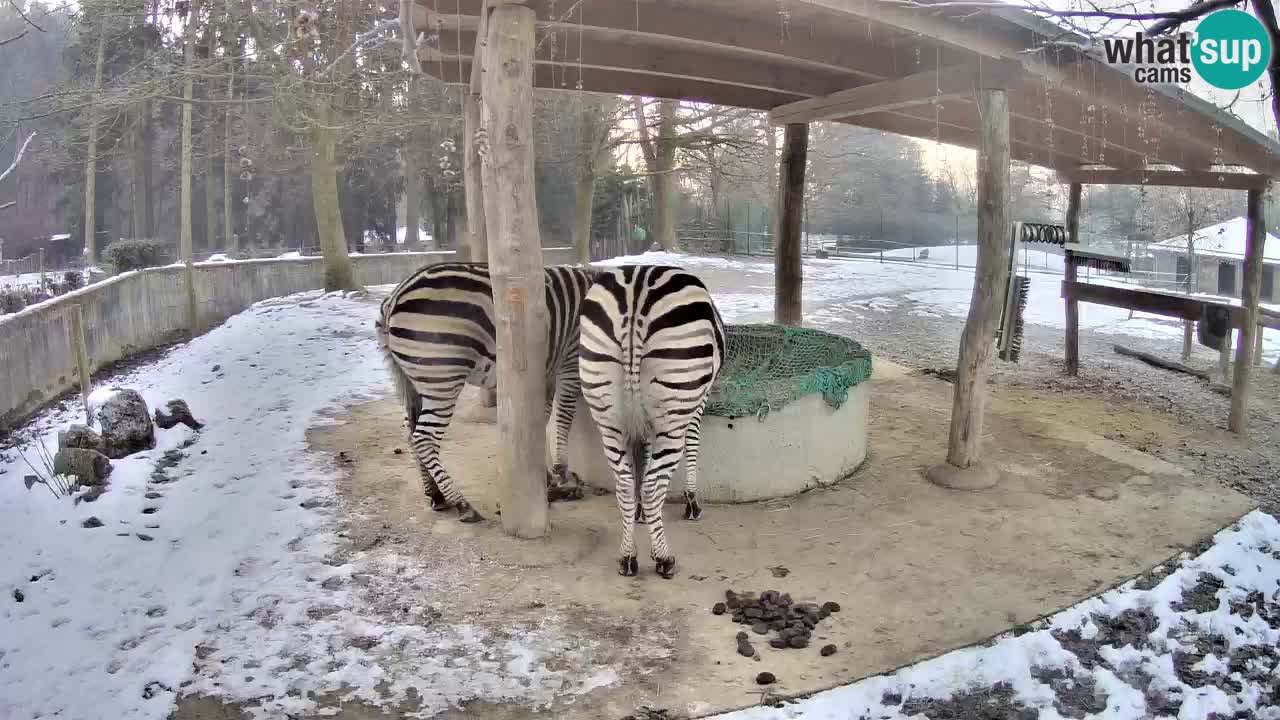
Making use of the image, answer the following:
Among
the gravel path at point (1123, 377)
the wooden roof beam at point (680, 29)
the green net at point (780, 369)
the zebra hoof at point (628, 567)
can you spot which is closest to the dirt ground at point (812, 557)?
the zebra hoof at point (628, 567)

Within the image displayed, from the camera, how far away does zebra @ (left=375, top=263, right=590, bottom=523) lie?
5.00m

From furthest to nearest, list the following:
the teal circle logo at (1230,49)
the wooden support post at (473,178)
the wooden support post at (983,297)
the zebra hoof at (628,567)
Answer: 1. the wooden support post at (473,178)
2. the wooden support post at (983,297)
3. the zebra hoof at (628,567)
4. the teal circle logo at (1230,49)

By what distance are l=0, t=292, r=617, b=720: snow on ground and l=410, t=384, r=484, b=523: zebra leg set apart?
0.65 metres

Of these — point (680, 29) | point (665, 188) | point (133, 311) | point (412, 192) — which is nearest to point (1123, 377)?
point (680, 29)

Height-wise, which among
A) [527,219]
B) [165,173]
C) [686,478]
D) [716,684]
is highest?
[165,173]

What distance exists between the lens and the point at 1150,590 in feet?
13.5

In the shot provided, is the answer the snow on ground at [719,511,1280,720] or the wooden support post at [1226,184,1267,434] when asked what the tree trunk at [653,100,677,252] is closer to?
the wooden support post at [1226,184,1267,434]

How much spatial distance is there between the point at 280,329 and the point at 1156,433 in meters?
11.7

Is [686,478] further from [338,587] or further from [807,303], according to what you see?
[807,303]

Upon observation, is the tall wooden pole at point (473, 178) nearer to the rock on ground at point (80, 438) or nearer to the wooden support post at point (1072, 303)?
the rock on ground at point (80, 438)

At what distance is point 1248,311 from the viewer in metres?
7.30

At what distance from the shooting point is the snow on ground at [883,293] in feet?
48.4

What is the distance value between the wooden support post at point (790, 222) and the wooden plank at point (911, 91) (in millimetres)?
487

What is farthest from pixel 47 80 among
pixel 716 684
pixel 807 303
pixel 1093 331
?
pixel 1093 331
